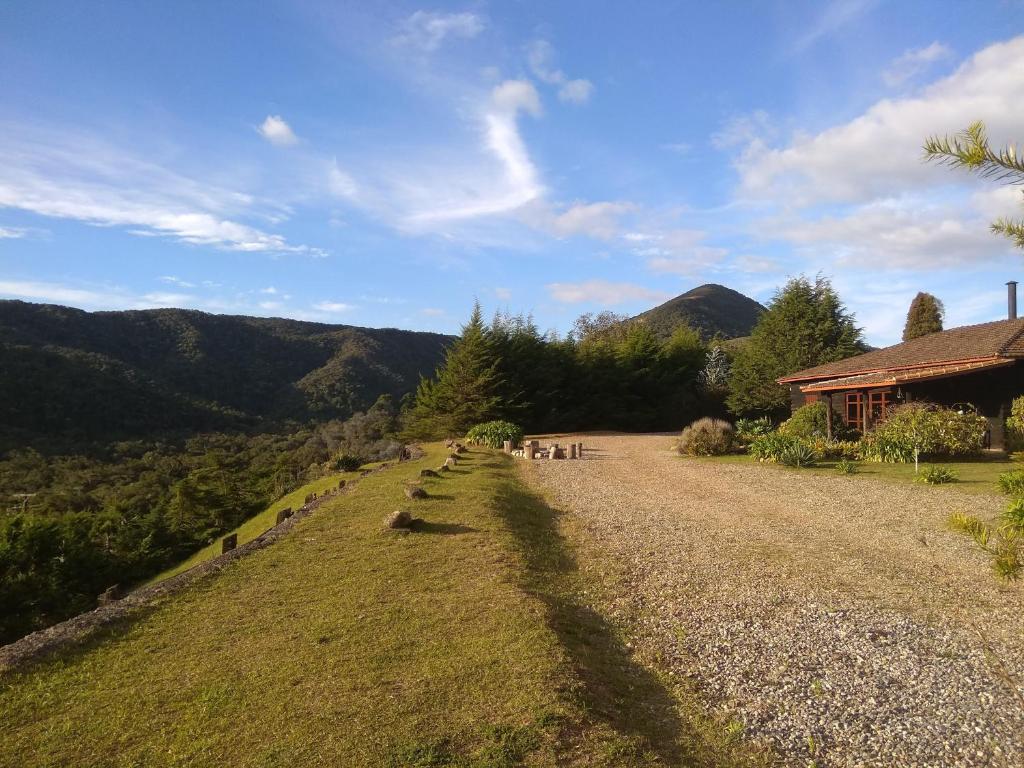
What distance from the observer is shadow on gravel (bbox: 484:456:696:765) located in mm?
3334

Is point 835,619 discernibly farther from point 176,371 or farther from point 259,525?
point 176,371

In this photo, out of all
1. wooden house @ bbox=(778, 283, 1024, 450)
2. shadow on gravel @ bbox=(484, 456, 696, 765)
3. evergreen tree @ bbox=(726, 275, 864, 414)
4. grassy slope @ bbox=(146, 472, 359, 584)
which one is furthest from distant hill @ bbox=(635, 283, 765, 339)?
shadow on gravel @ bbox=(484, 456, 696, 765)

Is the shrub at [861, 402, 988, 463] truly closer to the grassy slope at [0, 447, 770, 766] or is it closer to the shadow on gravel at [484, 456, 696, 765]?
the shadow on gravel at [484, 456, 696, 765]

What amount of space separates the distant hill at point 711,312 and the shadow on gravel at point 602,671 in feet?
204

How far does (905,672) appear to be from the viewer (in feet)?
13.6

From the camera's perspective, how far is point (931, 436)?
14.3m

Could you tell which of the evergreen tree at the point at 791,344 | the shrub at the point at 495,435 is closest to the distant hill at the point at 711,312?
the evergreen tree at the point at 791,344

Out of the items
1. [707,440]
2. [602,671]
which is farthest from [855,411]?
[602,671]

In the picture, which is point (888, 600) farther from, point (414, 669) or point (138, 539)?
point (138, 539)

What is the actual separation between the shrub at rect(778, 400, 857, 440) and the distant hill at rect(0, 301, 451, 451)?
34549mm

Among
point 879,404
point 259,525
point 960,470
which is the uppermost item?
point 879,404

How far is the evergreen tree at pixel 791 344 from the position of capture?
28812 mm

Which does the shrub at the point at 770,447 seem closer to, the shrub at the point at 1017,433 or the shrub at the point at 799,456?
the shrub at the point at 799,456

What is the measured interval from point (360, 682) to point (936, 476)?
38.3 feet
